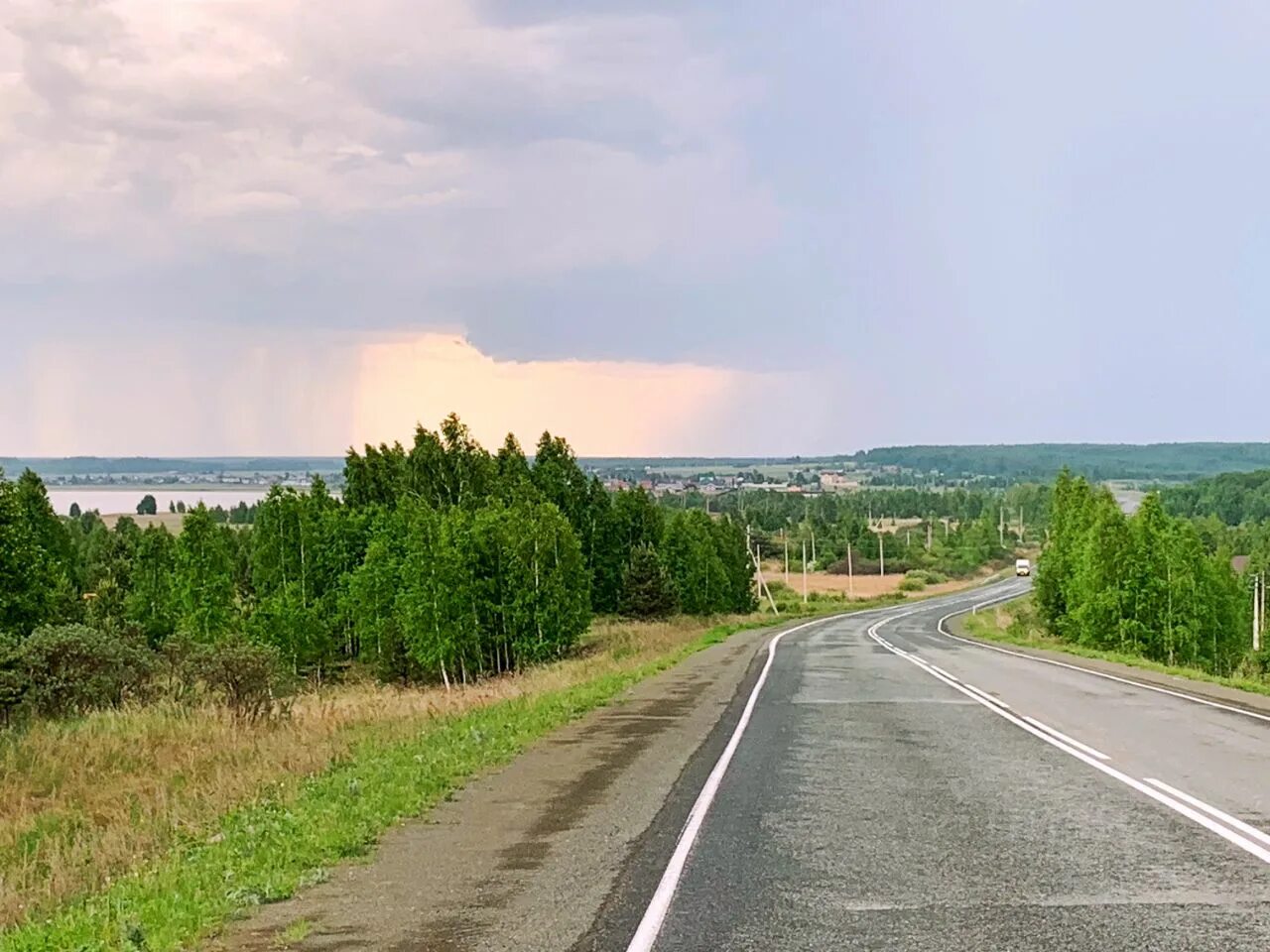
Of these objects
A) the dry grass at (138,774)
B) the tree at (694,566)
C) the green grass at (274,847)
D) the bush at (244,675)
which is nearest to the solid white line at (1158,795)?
the green grass at (274,847)

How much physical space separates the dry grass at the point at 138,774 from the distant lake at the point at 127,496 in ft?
443

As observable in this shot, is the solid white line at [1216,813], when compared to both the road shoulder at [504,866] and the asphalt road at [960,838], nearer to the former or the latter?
the asphalt road at [960,838]

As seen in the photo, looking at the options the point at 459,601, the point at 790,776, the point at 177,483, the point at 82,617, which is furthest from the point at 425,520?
the point at 177,483

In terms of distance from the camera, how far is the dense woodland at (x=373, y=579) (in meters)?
33.7

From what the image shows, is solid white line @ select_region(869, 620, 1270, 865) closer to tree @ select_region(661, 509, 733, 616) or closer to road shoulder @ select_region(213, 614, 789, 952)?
road shoulder @ select_region(213, 614, 789, 952)

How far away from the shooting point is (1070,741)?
49.3 ft

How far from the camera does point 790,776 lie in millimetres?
12305

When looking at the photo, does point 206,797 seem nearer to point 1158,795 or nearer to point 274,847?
point 274,847

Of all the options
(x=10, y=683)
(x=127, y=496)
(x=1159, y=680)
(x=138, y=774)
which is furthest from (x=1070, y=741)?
(x=127, y=496)

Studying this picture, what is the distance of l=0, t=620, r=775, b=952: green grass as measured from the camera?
7.18m

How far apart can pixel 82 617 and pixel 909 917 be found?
200ft

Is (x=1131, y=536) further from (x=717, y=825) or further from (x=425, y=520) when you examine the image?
(x=717, y=825)

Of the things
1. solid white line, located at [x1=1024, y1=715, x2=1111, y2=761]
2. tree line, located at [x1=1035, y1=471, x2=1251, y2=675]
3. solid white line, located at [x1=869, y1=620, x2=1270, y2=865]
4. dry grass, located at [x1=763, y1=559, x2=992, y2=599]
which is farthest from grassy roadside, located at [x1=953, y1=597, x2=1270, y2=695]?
dry grass, located at [x1=763, y1=559, x2=992, y2=599]

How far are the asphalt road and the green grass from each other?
224 cm
